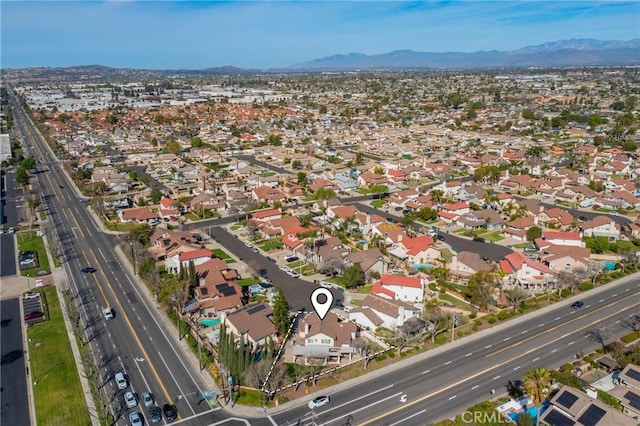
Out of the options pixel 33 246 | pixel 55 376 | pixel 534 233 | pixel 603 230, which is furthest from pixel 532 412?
pixel 33 246

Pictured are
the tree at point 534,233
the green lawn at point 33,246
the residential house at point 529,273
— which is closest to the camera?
the residential house at point 529,273

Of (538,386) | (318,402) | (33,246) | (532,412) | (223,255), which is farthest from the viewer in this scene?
(33,246)

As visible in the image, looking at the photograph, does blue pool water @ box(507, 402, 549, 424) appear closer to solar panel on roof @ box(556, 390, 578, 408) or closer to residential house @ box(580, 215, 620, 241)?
solar panel on roof @ box(556, 390, 578, 408)

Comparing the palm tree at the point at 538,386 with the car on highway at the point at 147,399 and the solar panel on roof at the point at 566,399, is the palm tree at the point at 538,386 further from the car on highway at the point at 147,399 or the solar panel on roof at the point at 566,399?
the car on highway at the point at 147,399

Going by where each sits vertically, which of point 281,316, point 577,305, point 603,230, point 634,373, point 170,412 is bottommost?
point 170,412

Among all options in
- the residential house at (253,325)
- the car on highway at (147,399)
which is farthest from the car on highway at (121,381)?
the residential house at (253,325)

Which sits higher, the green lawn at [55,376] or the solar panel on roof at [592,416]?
the solar panel on roof at [592,416]

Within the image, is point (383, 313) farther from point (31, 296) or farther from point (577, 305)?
point (31, 296)
